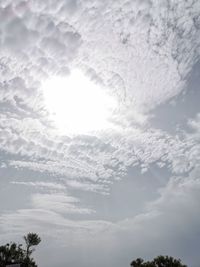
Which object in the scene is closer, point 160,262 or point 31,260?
point 160,262

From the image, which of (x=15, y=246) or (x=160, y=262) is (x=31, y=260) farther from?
(x=160, y=262)

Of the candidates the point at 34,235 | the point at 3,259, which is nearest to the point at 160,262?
the point at 34,235

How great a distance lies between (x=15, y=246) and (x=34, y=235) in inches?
163

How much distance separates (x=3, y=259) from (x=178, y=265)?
31104 millimetres

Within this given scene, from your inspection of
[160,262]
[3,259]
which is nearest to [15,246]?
[3,259]

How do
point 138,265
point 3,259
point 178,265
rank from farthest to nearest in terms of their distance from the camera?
point 3,259
point 138,265
point 178,265

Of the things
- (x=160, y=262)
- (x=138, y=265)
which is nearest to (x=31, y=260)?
(x=138, y=265)

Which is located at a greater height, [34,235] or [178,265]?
[34,235]

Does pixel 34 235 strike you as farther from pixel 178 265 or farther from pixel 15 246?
pixel 178 265

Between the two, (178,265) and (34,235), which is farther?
(34,235)

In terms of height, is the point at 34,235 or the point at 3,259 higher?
the point at 34,235

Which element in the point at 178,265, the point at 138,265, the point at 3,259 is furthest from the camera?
the point at 3,259

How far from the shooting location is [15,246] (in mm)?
59344

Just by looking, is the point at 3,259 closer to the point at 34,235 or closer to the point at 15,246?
the point at 15,246
